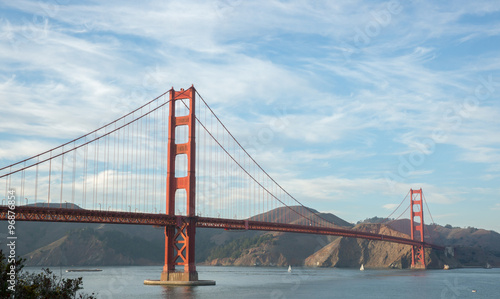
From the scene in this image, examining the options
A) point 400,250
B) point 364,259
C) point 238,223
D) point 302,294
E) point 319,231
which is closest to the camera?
point 302,294

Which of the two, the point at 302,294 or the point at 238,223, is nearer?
the point at 302,294

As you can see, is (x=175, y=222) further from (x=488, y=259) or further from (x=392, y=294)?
(x=488, y=259)

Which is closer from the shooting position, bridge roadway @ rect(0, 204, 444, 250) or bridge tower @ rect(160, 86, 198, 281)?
bridge roadway @ rect(0, 204, 444, 250)

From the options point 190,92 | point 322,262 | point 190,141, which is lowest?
point 322,262

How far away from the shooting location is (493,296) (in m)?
67.2

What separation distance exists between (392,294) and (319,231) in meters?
28.8

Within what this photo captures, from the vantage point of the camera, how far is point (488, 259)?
19750 centimetres

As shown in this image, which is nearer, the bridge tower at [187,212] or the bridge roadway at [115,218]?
the bridge roadway at [115,218]

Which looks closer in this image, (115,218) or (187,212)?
(115,218)

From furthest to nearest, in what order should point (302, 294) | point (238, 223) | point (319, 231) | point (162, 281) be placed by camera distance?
point (319, 231) < point (238, 223) < point (162, 281) < point (302, 294)

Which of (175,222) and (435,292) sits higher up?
(175,222)

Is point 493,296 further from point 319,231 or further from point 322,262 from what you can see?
point 322,262

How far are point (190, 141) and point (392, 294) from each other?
98.2 feet

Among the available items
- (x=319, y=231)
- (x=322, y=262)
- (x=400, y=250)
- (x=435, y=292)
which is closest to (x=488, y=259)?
(x=400, y=250)
